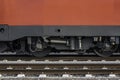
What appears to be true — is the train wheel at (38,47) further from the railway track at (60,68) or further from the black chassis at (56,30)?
the black chassis at (56,30)

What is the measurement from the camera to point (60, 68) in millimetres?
9539

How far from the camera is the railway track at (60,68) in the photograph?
344 inches
